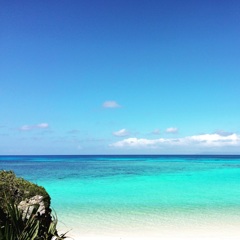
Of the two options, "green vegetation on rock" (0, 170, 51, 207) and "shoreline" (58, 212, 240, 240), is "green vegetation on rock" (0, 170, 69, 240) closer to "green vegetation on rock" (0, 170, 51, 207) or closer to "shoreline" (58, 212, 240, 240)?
"green vegetation on rock" (0, 170, 51, 207)

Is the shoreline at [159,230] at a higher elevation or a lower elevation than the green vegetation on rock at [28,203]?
lower

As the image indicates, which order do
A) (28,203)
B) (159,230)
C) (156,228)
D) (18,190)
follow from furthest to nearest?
(156,228)
(159,230)
(18,190)
(28,203)

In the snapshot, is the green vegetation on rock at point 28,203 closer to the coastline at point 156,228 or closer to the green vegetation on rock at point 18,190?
the green vegetation on rock at point 18,190

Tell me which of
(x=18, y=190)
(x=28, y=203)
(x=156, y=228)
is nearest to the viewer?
(x=28, y=203)

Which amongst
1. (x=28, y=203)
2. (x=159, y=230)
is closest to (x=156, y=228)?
(x=159, y=230)

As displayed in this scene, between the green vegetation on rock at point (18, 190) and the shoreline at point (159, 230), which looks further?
the shoreline at point (159, 230)

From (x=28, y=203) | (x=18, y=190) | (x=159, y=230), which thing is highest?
(x=18, y=190)

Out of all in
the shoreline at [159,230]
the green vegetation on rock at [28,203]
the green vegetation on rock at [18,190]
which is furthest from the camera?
the shoreline at [159,230]

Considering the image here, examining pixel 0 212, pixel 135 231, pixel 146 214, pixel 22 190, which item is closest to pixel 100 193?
pixel 146 214

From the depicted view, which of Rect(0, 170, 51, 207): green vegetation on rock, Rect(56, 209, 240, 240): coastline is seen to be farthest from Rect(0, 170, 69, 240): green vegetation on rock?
Rect(56, 209, 240, 240): coastline

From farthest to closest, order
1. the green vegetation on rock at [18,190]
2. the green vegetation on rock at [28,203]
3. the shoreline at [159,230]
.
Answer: the shoreline at [159,230] → the green vegetation on rock at [18,190] → the green vegetation on rock at [28,203]

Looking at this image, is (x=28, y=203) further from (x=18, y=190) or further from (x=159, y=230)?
(x=159, y=230)

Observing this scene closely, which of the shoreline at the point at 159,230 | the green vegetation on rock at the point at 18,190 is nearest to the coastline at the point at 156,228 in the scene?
the shoreline at the point at 159,230

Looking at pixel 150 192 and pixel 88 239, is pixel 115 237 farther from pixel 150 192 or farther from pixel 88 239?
pixel 150 192
